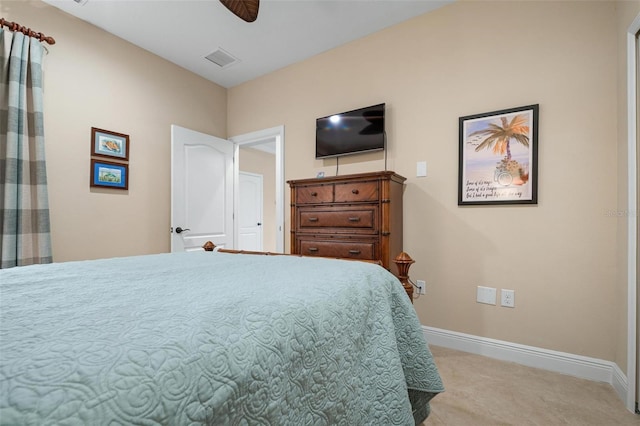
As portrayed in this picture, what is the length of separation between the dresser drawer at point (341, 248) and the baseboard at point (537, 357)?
0.89 m

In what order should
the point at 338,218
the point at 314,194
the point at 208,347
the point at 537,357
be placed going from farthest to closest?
1. the point at 314,194
2. the point at 338,218
3. the point at 537,357
4. the point at 208,347

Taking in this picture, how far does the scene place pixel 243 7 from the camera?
1670 millimetres

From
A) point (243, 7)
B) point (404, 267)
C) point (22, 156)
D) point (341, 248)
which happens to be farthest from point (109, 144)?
point (404, 267)

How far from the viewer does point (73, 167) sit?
Answer: 260 cm

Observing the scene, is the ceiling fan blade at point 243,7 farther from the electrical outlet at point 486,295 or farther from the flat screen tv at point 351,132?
the electrical outlet at point 486,295

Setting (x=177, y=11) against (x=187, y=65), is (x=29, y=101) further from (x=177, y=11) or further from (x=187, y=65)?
(x=187, y=65)

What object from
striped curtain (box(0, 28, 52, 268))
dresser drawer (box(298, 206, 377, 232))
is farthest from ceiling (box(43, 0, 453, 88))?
dresser drawer (box(298, 206, 377, 232))

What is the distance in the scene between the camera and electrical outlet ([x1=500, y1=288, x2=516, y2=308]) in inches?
85.6

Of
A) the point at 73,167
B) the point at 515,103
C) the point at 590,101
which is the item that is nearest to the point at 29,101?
the point at 73,167

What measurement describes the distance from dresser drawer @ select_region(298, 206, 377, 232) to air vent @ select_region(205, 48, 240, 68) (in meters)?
1.97

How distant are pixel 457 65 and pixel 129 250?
11.5 ft

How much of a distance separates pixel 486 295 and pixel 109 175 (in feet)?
11.5

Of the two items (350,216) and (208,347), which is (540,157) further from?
(208,347)

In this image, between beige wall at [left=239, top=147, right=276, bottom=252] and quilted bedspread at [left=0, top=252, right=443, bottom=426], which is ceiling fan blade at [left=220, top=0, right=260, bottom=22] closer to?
quilted bedspread at [left=0, top=252, right=443, bottom=426]
